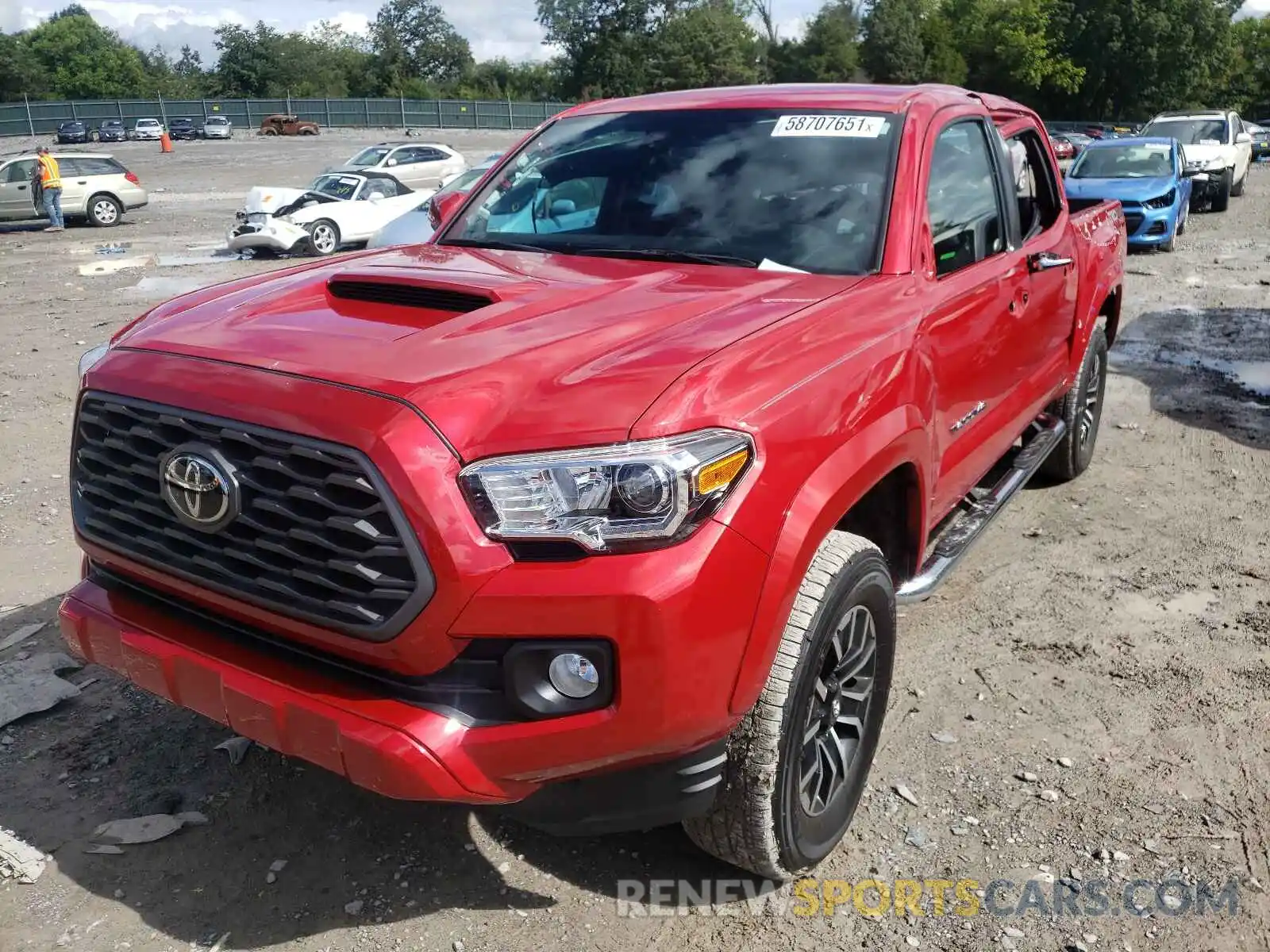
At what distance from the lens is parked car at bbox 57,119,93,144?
177 feet

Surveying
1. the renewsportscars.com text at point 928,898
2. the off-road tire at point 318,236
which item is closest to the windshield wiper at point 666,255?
the renewsportscars.com text at point 928,898

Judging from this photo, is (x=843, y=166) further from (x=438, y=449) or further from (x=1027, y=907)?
(x=1027, y=907)

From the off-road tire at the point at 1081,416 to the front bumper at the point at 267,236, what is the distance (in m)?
13.1

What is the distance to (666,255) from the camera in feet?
11.2

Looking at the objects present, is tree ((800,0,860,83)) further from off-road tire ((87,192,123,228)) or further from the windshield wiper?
the windshield wiper

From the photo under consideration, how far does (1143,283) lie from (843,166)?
10.6 metres

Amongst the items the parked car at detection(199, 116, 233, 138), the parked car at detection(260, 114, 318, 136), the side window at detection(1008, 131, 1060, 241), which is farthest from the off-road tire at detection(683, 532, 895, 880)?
the parked car at detection(199, 116, 233, 138)

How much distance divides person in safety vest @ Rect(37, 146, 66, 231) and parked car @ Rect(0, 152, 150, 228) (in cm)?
45

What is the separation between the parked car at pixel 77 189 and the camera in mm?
22047

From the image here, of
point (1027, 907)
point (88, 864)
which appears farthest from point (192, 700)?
point (1027, 907)

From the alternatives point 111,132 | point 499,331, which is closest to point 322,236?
point 499,331

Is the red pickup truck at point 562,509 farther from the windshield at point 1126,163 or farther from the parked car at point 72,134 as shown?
the parked car at point 72,134

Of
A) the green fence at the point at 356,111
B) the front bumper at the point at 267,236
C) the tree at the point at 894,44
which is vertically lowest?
the front bumper at the point at 267,236

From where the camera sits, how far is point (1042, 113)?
2596 inches
